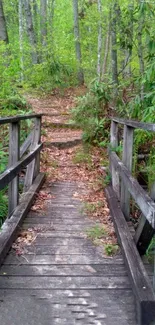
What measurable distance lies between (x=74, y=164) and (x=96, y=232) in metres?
3.38

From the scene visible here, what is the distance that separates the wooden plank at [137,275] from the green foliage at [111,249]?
10cm

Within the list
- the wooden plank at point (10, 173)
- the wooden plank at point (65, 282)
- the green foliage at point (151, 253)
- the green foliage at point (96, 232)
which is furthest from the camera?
the green foliage at point (96, 232)

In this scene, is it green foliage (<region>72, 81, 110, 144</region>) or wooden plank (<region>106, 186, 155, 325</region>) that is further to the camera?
green foliage (<region>72, 81, 110, 144</region>)

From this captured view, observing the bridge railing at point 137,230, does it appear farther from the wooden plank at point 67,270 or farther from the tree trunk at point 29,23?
the tree trunk at point 29,23

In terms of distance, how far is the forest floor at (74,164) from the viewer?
4730 millimetres

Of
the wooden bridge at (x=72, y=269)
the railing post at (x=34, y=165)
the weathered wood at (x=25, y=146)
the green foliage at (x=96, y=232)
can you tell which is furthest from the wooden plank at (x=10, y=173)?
the green foliage at (x=96, y=232)

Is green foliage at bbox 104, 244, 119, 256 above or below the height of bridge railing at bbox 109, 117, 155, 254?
below

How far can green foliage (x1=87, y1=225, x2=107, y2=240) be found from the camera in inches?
151

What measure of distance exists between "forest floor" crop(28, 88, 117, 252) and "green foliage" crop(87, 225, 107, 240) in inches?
1.7

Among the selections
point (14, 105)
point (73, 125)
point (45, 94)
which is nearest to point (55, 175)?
point (14, 105)

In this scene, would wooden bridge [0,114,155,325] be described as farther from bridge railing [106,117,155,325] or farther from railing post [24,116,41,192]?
railing post [24,116,41,192]

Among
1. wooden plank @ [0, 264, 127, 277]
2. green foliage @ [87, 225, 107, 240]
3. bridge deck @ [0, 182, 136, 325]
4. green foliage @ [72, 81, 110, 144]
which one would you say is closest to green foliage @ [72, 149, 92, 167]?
green foliage @ [72, 81, 110, 144]

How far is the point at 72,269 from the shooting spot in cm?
307

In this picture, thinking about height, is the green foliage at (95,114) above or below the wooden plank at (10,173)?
above
